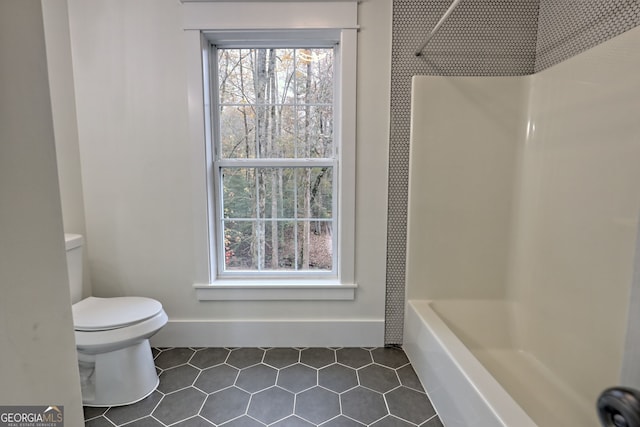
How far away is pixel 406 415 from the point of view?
1380 millimetres

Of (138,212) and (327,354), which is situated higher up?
(138,212)

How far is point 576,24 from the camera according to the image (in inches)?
56.6

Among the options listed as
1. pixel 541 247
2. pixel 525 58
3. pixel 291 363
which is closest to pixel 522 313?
pixel 541 247

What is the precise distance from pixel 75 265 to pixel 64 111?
89cm

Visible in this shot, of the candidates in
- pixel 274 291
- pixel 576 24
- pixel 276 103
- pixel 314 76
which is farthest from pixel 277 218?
pixel 576 24

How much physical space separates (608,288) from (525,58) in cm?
131

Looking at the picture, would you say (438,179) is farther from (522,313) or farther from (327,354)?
(327,354)

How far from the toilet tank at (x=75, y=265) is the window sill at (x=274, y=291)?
607mm

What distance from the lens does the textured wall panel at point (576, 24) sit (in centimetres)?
123

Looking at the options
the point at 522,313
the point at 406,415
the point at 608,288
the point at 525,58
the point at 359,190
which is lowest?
the point at 406,415

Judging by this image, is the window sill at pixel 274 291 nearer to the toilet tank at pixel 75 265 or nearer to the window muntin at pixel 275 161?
the window muntin at pixel 275 161

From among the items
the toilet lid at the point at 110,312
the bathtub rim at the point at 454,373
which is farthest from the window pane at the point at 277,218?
the bathtub rim at the point at 454,373

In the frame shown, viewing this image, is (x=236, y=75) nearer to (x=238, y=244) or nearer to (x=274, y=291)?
(x=238, y=244)

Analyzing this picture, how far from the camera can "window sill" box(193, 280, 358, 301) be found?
1.87 m
